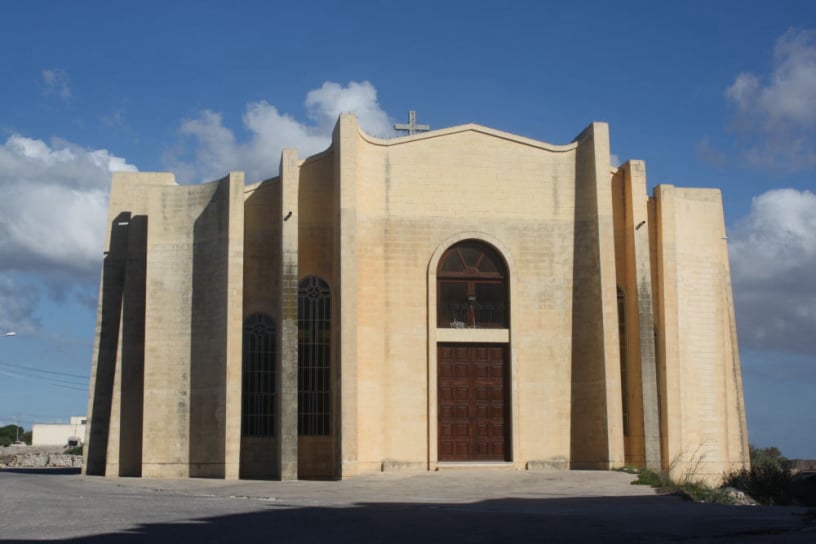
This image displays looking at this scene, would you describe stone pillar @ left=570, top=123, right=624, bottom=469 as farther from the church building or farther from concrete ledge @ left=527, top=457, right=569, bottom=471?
concrete ledge @ left=527, top=457, right=569, bottom=471

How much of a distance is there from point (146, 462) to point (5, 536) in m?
15.3

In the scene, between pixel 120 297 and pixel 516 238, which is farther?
pixel 120 297

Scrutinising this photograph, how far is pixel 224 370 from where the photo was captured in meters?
25.2

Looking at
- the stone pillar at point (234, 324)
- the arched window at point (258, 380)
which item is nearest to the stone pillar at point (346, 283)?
the arched window at point (258, 380)

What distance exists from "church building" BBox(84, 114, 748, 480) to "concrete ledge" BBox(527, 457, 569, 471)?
54mm

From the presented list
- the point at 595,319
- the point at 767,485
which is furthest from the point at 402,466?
the point at 767,485

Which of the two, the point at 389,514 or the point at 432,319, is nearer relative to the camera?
the point at 389,514

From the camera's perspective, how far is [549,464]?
25125 millimetres

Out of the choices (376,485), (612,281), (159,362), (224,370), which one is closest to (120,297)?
(159,362)

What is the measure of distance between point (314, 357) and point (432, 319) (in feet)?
10.5

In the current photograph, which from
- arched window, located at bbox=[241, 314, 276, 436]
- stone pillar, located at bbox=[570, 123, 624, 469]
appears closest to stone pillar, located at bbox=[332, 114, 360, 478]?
arched window, located at bbox=[241, 314, 276, 436]

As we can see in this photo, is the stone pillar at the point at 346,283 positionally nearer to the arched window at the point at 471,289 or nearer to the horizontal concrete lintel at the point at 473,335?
the horizontal concrete lintel at the point at 473,335

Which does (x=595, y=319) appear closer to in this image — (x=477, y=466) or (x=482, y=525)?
(x=477, y=466)

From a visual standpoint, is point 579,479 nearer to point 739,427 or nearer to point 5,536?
point 739,427
